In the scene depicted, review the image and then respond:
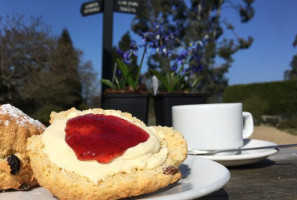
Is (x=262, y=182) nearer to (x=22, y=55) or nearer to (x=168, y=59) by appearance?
(x=168, y=59)

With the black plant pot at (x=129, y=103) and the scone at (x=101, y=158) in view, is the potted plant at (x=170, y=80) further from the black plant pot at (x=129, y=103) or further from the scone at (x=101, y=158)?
the scone at (x=101, y=158)

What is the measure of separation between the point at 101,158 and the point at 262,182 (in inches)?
23.8

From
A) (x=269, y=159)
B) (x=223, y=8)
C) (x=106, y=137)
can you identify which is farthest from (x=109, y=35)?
(x=223, y=8)

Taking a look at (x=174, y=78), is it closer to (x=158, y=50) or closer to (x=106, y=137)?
(x=158, y=50)

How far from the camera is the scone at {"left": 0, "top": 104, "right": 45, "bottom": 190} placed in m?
0.90

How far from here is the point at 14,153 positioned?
37.6 inches

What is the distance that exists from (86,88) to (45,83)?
3.59 m

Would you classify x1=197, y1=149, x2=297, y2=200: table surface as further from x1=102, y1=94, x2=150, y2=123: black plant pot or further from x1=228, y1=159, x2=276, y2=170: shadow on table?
x1=102, y1=94, x2=150, y2=123: black plant pot

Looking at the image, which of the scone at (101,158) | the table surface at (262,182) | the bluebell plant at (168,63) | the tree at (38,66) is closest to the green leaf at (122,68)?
the bluebell plant at (168,63)

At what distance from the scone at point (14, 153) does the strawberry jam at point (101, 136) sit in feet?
0.56

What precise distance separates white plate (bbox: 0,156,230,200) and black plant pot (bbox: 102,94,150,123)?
1.46 meters

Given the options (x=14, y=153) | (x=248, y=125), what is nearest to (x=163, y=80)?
(x=248, y=125)

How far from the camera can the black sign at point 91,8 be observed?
404 centimetres

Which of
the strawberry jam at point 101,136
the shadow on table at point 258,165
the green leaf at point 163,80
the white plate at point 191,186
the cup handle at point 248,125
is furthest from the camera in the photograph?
the green leaf at point 163,80
